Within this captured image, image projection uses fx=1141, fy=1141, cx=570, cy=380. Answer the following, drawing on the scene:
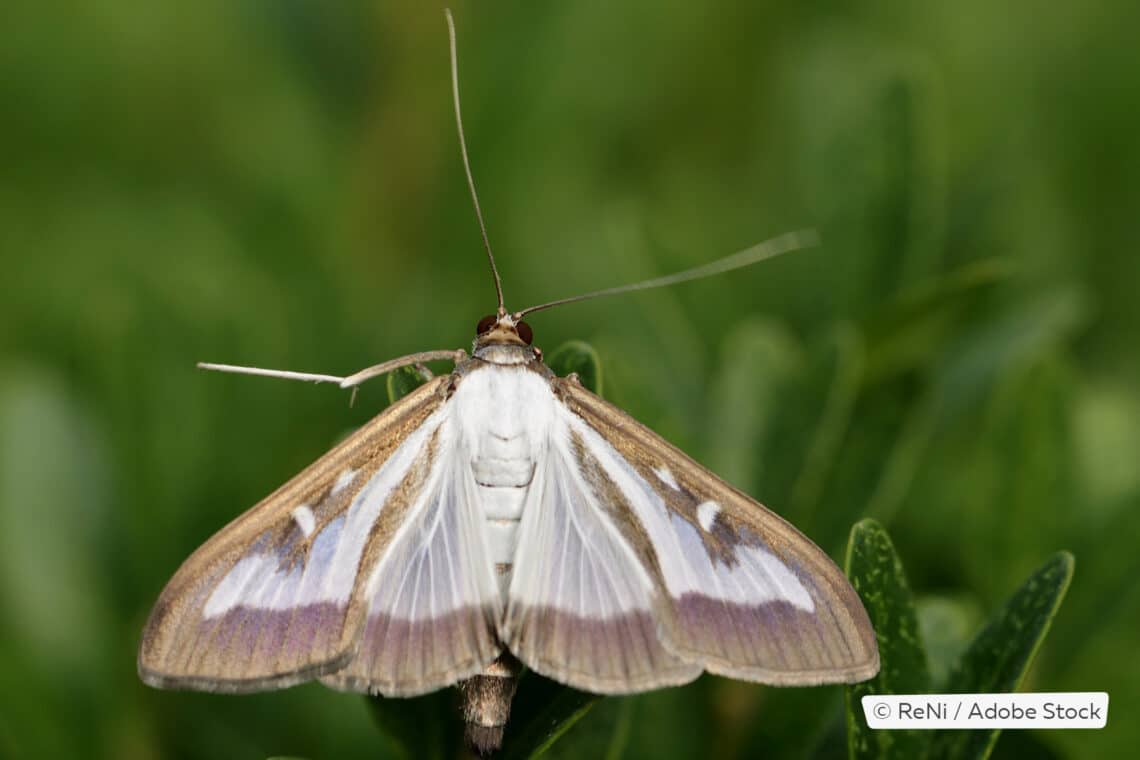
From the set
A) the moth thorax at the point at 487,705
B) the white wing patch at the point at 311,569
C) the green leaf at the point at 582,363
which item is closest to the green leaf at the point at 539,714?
the moth thorax at the point at 487,705

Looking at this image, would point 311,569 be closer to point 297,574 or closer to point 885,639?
point 297,574

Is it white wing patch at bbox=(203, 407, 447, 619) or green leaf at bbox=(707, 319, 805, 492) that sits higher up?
green leaf at bbox=(707, 319, 805, 492)

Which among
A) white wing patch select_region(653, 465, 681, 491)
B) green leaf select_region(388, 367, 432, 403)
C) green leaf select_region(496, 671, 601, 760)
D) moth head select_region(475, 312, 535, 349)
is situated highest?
moth head select_region(475, 312, 535, 349)

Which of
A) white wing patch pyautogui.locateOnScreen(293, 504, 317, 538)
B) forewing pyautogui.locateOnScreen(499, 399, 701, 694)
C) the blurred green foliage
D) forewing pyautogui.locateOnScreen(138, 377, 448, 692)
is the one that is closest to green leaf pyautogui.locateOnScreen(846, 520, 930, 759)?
the blurred green foliage

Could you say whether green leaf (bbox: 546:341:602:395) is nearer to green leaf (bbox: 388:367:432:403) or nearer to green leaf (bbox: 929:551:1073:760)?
green leaf (bbox: 388:367:432:403)

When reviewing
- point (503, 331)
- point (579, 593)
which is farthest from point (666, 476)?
point (503, 331)
